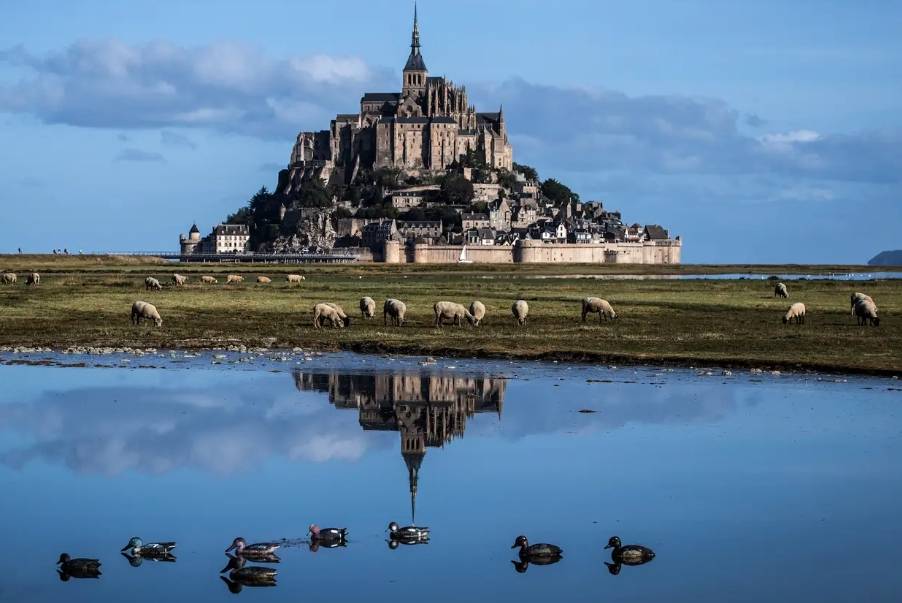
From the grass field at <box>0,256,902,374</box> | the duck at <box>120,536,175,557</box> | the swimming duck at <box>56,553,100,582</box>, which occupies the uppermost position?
the grass field at <box>0,256,902,374</box>

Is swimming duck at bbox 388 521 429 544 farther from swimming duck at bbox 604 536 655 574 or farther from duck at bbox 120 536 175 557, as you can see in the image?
duck at bbox 120 536 175 557

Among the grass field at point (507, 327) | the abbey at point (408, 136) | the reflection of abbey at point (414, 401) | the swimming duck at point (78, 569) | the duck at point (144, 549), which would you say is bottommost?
the swimming duck at point (78, 569)

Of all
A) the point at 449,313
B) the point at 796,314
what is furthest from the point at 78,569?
the point at 796,314

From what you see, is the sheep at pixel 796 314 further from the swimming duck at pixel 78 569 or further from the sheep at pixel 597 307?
the swimming duck at pixel 78 569

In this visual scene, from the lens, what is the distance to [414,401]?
79.9 ft

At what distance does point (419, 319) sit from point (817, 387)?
18362mm

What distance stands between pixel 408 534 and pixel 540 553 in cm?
151

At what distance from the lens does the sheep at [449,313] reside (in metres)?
39.6

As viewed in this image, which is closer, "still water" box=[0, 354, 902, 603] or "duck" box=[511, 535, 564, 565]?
"still water" box=[0, 354, 902, 603]

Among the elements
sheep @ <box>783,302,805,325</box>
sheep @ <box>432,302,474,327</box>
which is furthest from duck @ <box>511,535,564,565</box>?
sheep @ <box>783,302,805,325</box>

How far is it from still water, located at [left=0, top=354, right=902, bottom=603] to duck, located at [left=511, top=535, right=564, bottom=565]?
17cm

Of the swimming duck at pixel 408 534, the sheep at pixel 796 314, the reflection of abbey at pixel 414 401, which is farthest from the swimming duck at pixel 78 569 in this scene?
the sheep at pixel 796 314

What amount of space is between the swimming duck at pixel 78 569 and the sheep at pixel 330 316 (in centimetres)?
2663

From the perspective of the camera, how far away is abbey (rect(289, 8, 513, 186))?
17500 cm
